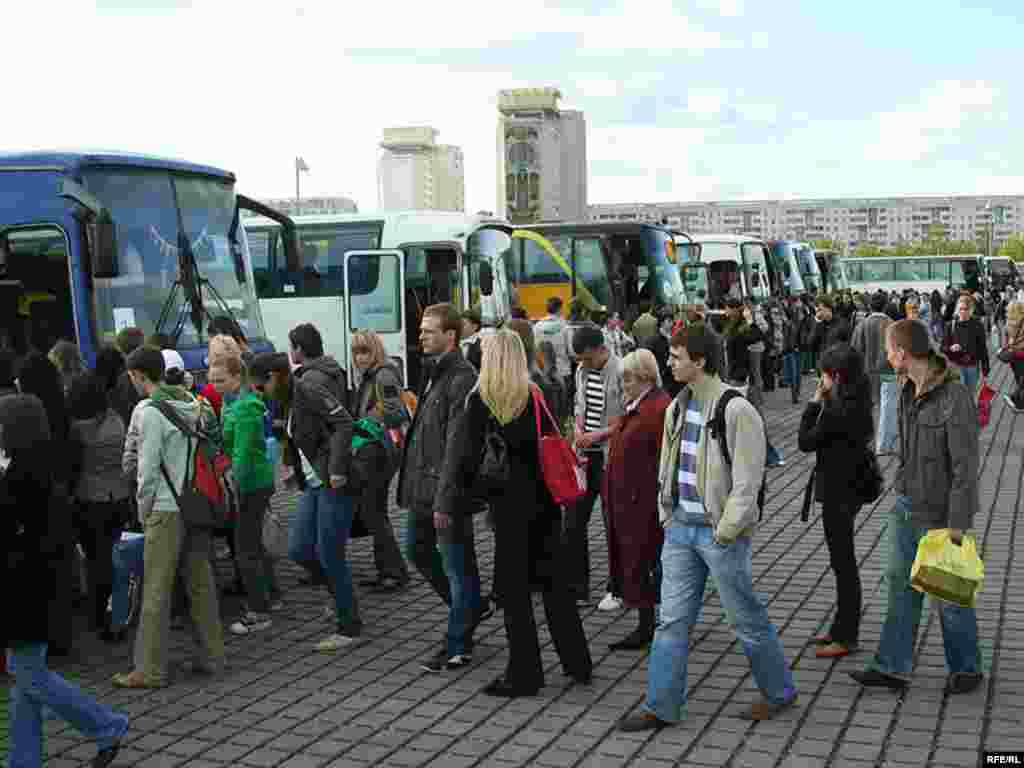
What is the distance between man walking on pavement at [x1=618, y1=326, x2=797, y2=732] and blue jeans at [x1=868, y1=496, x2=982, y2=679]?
25.4 inches

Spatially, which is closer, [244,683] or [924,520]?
[924,520]

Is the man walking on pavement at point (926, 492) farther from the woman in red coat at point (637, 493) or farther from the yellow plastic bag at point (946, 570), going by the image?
the woman in red coat at point (637, 493)

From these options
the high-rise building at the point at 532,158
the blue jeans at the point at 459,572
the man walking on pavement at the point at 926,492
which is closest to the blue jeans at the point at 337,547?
the blue jeans at the point at 459,572

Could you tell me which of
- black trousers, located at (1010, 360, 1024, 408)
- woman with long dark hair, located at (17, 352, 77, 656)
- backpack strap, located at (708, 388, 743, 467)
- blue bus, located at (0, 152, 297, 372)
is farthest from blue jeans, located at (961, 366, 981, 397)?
woman with long dark hair, located at (17, 352, 77, 656)

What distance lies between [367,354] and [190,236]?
5.66 metres

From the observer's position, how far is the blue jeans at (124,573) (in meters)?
7.79

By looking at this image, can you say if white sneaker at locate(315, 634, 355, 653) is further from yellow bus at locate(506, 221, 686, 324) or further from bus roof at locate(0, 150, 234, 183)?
yellow bus at locate(506, 221, 686, 324)

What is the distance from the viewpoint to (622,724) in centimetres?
604

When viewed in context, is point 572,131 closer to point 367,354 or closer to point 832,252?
point 832,252

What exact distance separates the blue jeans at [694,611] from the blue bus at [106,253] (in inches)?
273

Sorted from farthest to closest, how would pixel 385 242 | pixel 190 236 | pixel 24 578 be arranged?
pixel 385 242, pixel 190 236, pixel 24 578

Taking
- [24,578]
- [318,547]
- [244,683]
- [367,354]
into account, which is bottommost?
[244,683]

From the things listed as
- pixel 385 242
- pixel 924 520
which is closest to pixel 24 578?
pixel 924 520

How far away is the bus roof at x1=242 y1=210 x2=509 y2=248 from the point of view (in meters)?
22.6
